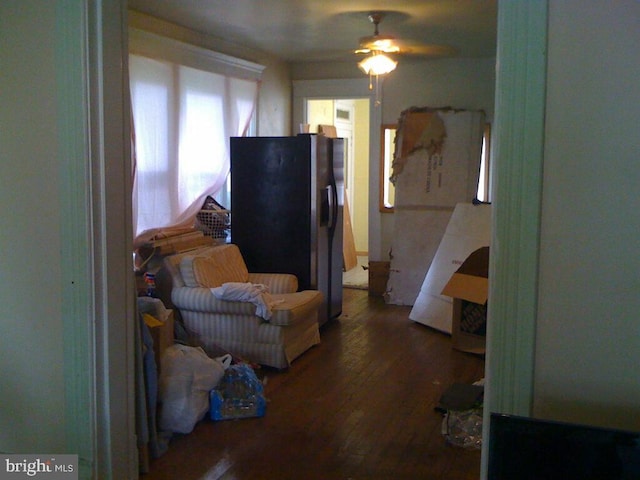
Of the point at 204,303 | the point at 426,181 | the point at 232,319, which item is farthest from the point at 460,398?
the point at 426,181

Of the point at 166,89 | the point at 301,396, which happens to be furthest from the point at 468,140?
the point at 301,396

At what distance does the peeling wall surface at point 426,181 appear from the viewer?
655 centimetres

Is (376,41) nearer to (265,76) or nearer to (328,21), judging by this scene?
(328,21)

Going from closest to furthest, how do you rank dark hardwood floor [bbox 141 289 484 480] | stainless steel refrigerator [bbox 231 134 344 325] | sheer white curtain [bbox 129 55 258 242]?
dark hardwood floor [bbox 141 289 484 480] → sheer white curtain [bbox 129 55 258 242] → stainless steel refrigerator [bbox 231 134 344 325]

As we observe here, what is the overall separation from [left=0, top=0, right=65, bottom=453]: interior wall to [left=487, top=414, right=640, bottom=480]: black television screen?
5.81ft

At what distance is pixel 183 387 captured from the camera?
347 cm

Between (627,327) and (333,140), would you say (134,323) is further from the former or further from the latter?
(333,140)

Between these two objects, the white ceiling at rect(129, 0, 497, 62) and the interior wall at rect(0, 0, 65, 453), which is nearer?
the interior wall at rect(0, 0, 65, 453)

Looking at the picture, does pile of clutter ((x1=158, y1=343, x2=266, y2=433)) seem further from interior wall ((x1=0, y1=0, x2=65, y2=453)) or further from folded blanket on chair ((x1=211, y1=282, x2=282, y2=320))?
interior wall ((x1=0, y1=0, x2=65, y2=453))

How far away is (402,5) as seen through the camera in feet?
14.6

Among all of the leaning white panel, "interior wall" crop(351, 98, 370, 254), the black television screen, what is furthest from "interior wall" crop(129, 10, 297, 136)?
the black television screen

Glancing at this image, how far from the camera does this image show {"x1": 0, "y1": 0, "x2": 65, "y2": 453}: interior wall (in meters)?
2.47

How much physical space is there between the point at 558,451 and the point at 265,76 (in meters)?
5.72

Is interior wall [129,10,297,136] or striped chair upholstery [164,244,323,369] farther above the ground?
interior wall [129,10,297,136]
